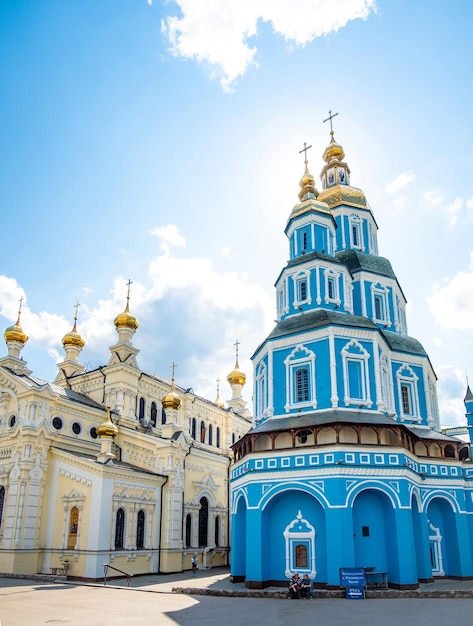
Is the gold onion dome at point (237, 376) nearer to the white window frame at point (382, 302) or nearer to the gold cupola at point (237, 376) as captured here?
the gold cupola at point (237, 376)

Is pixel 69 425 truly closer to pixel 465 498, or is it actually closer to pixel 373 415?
pixel 373 415

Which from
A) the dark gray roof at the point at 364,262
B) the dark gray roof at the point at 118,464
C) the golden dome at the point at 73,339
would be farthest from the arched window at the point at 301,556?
the golden dome at the point at 73,339

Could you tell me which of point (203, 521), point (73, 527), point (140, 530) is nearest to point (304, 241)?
point (140, 530)

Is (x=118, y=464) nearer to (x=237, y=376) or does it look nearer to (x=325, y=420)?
(x=325, y=420)

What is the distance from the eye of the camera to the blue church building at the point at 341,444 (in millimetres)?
19188

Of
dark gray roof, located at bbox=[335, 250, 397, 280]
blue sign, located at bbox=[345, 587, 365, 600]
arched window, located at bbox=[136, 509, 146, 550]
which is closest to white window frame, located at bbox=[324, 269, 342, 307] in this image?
Answer: dark gray roof, located at bbox=[335, 250, 397, 280]

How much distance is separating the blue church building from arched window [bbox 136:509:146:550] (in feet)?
17.5

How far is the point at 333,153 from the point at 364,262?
30.5ft

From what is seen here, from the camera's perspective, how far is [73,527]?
23609mm

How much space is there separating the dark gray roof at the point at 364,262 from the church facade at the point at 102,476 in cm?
1256

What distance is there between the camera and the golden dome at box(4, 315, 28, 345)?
3034 centimetres

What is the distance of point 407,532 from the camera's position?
18938mm

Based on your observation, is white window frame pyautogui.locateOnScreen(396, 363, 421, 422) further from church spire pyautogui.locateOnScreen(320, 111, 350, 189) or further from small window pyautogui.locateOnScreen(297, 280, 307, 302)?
church spire pyautogui.locateOnScreen(320, 111, 350, 189)

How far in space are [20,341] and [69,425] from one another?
21.2 feet
